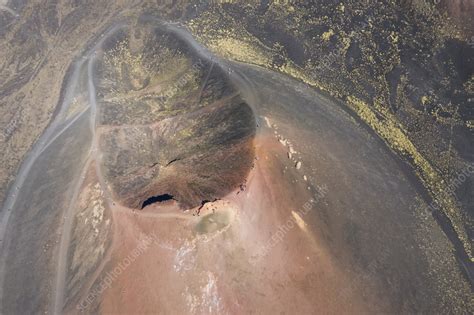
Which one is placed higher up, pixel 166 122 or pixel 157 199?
pixel 166 122

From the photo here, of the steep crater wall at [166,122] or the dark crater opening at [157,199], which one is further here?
the steep crater wall at [166,122]

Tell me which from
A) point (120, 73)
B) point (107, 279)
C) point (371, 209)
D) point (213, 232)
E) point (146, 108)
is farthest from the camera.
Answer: point (120, 73)

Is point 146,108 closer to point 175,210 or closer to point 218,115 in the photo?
point 218,115

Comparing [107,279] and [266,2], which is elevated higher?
[266,2]

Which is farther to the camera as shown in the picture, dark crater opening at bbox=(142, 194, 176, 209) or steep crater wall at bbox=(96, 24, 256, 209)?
steep crater wall at bbox=(96, 24, 256, 209)

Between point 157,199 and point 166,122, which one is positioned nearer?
point 157,199

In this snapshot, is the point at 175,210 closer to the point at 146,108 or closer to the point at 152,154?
the point at 152,154

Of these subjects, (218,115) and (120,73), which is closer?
(218,115)

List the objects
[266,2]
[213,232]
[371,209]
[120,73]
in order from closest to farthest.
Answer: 1. [213,232]
2. [371,209]
3. [120,73]
4. [266,2]

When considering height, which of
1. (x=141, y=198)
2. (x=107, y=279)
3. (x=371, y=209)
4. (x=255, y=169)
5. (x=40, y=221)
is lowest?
(x=40, y=221)

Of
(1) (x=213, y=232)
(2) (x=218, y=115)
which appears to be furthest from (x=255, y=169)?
(2) (x=218, y=115)
